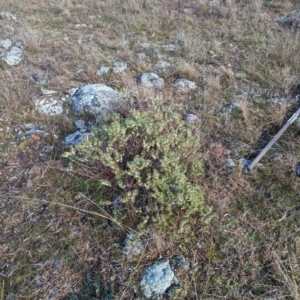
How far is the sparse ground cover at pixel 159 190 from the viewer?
1.88 m

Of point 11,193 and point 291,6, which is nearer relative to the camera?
point 11,193

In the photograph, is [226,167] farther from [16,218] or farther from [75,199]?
[16,218]

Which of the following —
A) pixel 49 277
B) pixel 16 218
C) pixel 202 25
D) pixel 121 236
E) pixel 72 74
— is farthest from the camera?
pixel 202 25

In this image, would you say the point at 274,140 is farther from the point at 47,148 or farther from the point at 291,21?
the point at 291,21

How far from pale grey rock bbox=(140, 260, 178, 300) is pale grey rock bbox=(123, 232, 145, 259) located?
0.41 feet

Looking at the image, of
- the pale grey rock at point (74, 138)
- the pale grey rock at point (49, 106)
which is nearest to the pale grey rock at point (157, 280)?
the pale grey rock at point (74, 138)

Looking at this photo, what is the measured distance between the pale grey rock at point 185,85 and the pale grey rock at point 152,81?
7.0 inches

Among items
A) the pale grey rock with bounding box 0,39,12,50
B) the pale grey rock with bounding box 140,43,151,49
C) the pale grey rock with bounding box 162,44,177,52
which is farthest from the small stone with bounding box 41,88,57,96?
the pale grey rock with bounding box 162,44,177,52

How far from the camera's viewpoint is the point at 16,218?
7.17ft

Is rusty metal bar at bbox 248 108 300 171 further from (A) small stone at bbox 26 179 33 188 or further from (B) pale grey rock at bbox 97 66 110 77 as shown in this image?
(B) pale grey rock at bbox 97 66 110 77

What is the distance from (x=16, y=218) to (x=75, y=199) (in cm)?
44

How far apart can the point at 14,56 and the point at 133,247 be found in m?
3.19

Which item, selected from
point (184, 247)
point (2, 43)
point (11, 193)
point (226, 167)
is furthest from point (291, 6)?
point (11, 193)

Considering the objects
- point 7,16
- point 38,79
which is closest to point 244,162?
point 38,79
